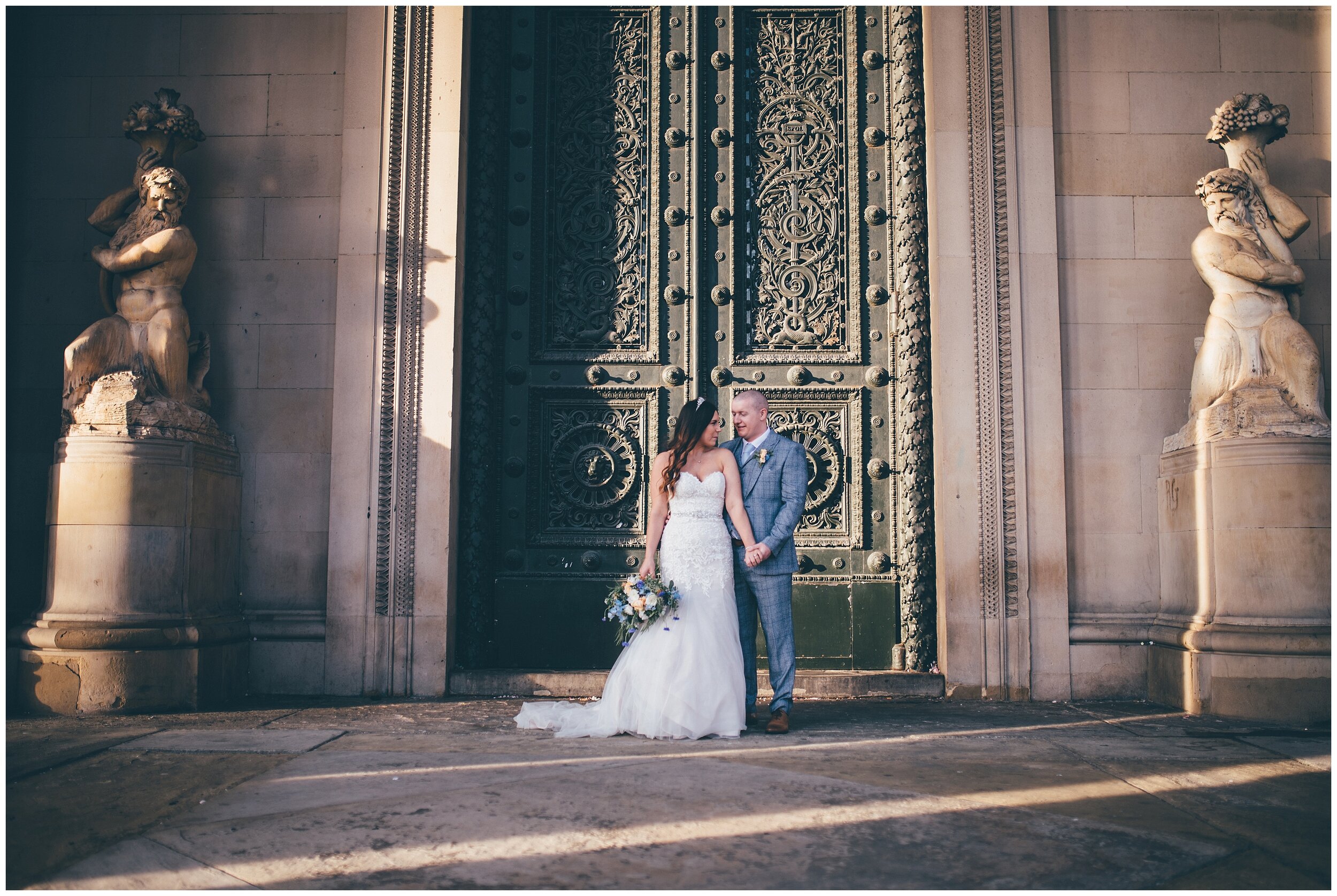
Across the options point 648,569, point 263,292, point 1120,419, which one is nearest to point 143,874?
point 648,569

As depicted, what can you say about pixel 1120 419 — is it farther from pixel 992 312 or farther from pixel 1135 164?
pixel 1135 164

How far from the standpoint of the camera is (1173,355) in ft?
23.9

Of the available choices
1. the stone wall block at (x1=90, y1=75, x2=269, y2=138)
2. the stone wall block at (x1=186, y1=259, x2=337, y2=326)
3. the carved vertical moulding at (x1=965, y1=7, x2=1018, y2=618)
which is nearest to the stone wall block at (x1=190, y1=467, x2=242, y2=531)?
the stone wall block at (x1=186, y1=259, x2=337, y2=326)

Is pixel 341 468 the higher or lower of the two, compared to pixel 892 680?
higher

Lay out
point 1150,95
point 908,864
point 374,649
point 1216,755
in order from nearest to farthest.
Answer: point 908,864 → point 1216,755 → point 374,649 → point 1150,95

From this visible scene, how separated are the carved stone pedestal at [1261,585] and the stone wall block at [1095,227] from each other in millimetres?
1674

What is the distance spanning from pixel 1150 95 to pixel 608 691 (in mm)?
5883

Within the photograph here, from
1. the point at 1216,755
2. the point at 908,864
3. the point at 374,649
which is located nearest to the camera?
the point at 908,864

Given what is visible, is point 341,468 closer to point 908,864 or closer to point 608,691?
point 608,691

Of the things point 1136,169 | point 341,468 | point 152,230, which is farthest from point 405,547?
point 1136,169

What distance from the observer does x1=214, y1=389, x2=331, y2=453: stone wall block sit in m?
7.29

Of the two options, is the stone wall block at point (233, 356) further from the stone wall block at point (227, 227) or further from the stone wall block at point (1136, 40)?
the stone wall block at point (1136, 40)

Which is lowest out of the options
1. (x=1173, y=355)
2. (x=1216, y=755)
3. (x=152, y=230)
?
(x=1216, y=755)

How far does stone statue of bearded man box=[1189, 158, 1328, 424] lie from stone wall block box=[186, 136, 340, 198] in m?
6.21
